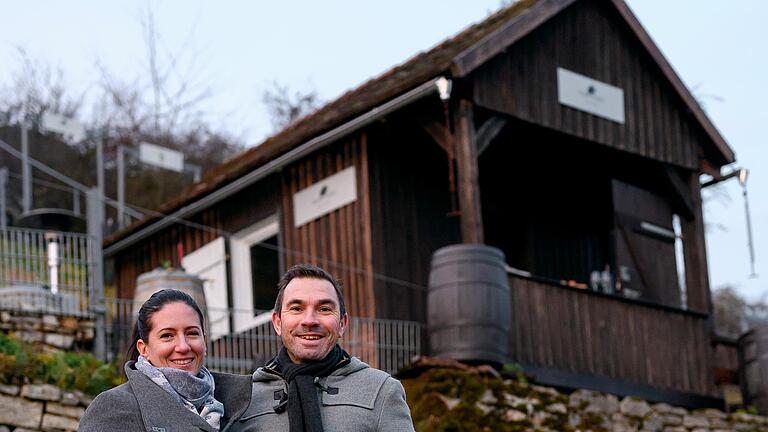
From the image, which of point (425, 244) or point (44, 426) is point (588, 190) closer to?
point (425, 244)

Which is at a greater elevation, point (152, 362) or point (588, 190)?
point (588, 190)

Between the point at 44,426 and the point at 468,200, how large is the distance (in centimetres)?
435

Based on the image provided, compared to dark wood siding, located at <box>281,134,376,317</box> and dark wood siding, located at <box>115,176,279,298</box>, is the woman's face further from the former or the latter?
dark wood siding, located at <box>115,176,279,298</box>

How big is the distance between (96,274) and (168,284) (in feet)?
3.67

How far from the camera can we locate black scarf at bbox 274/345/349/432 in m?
5.88

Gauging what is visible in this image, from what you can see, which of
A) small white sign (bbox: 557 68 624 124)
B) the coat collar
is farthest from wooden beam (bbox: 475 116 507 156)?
the coat collar

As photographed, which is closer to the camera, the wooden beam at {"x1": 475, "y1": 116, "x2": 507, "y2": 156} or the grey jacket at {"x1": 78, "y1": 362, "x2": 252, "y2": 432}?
the grey jacket at {"x1": 78, "y1": 362, "x2": 252, "y2": 432}

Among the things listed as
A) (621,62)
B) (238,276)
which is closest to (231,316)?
(238,276)

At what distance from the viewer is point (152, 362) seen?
5.93 meters

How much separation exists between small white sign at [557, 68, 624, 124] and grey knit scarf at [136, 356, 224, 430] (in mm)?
11268

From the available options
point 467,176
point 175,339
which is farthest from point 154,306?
point 467,176

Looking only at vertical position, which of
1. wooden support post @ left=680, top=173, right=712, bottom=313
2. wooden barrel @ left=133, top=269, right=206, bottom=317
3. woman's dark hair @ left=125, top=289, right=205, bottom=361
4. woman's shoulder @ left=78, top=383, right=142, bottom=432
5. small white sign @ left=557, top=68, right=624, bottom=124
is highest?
small white sign @ left=557, top=68, right=624, bottom=124

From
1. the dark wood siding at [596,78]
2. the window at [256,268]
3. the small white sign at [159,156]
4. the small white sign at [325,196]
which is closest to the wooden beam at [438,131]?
the dark wood siding at [596,78]

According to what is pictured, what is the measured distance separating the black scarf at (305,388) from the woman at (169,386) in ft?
0.53
